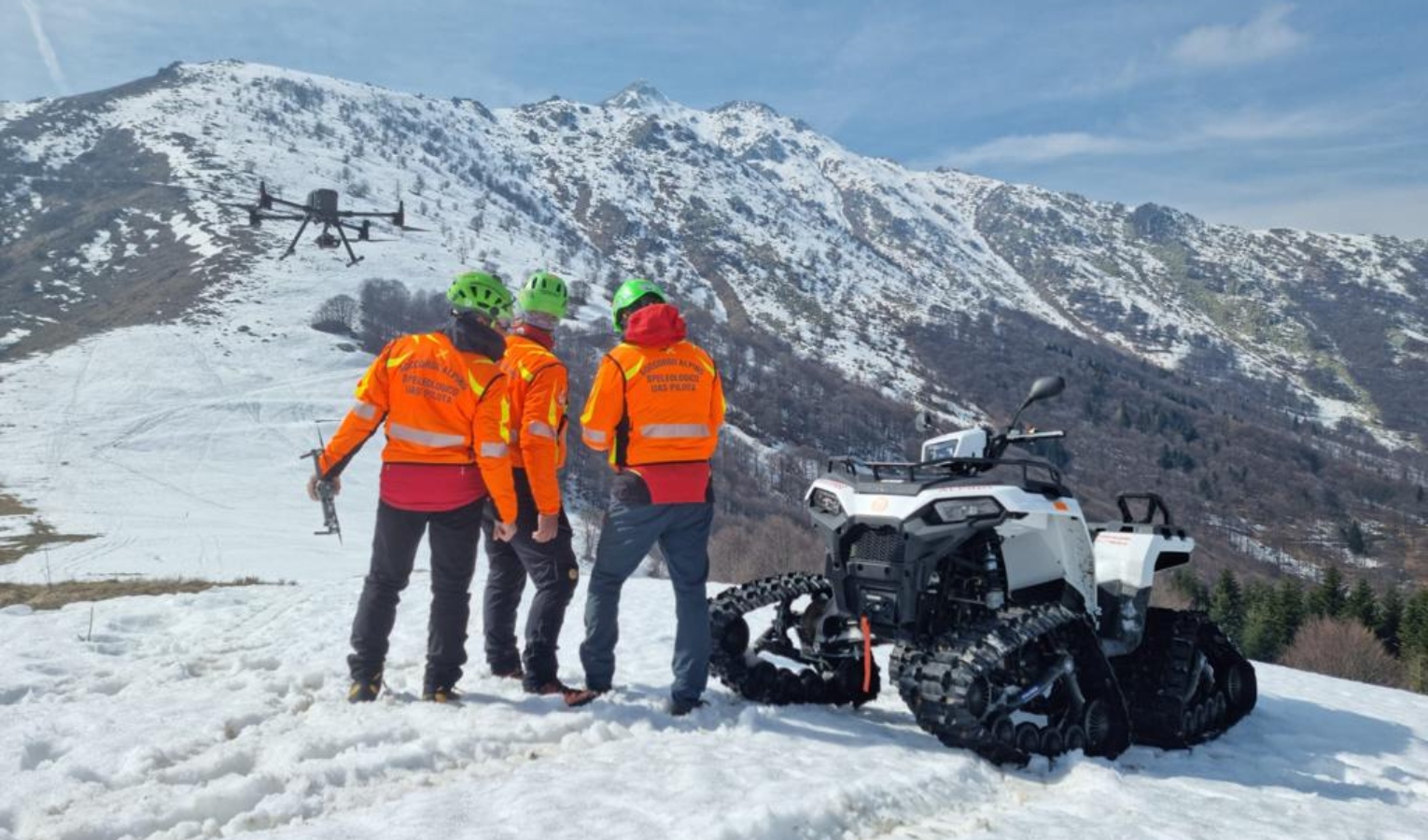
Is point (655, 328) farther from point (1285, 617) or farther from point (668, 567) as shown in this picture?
point (1285, 617)

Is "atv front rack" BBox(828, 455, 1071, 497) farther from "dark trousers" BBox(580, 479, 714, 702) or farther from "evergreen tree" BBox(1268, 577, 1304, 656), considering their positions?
"evergreen tree" BBox(1268, 577, 1304, 656)

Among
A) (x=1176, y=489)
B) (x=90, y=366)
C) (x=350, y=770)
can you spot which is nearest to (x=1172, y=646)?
(x=350, y=770)

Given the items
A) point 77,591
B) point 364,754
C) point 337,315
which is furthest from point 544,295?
point 337,315

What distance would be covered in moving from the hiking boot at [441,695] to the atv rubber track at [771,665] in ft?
5.54

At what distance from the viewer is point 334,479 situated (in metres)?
6.01

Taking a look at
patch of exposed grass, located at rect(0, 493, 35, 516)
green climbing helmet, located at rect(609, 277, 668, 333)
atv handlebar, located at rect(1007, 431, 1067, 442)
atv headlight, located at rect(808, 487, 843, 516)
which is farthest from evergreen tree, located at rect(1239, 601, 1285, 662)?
patch of exposed grass, located at rect(0, 493, 35, 516)

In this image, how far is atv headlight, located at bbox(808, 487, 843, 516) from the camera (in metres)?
5.98

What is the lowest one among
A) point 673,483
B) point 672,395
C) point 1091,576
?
point 1091,576

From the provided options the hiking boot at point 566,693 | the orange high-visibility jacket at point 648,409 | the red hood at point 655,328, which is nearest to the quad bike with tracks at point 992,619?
the hiking boot at point 566,693

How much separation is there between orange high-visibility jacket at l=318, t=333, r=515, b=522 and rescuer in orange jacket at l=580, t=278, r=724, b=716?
0.59 meters

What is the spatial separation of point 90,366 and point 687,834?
96448 millimetres

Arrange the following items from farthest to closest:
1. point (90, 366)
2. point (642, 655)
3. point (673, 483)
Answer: point (90, 366), point (642, 655), point (673, 483)

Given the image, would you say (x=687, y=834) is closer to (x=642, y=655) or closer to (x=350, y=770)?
(x=350, y=770)

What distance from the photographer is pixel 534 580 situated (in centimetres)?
604
